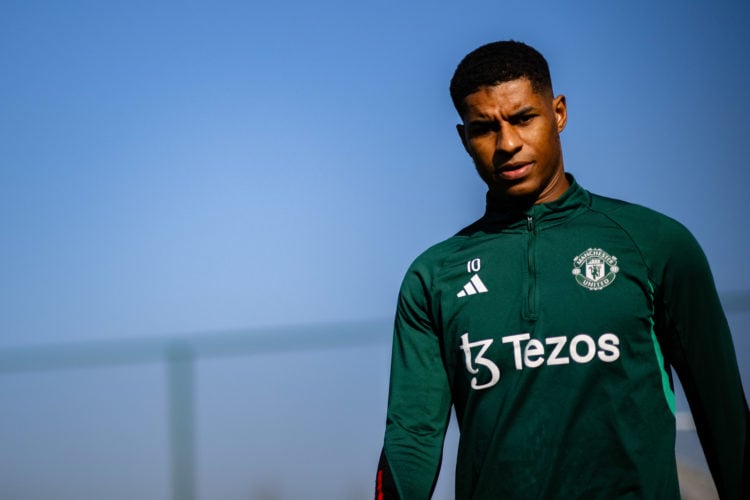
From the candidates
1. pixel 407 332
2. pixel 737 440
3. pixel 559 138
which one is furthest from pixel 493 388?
pixel 559 138

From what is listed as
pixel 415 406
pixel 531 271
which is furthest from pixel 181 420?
pixel 531 271

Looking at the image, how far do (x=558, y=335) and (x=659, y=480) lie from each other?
1.00 feet

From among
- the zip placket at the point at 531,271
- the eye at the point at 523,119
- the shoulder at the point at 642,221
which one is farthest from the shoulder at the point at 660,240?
the eye at the point at 523,119

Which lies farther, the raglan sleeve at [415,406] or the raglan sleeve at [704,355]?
the raglan sleeve at [415,406]

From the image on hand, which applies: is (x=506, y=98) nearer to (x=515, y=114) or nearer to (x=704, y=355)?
(x=515, y=114)

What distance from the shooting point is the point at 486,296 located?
1.66m

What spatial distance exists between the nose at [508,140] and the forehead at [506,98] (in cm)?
4

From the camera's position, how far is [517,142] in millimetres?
1661

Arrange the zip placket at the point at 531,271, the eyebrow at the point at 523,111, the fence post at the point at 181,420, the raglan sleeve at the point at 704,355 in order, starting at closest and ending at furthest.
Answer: the raglan sleeve at the point at 704,355 < the zip placket at the point at 531,271 < the eyebrow at the point at 523,111 < the fence post at the point at 181,420

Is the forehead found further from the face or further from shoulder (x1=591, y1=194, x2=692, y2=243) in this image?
shoulder (x1=591, y1=194, x2=692, y2=243)

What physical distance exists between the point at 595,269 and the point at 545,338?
167mm

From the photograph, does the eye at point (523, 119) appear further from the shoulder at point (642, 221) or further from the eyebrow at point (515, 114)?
the shoulder at point (642, 221)

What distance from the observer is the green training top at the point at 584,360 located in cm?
147

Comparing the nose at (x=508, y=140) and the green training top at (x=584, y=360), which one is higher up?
the nose at (x=508, y=140)
